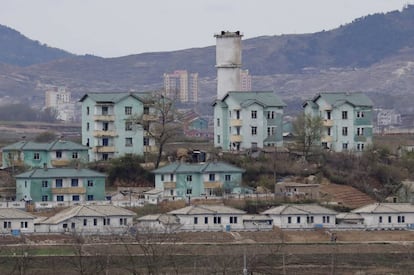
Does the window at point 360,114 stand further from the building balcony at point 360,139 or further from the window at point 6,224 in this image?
the window at point 6,224

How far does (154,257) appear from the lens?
41.3 metres

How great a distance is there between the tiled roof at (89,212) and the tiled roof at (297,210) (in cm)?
427

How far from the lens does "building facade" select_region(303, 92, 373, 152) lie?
6019 centimetres

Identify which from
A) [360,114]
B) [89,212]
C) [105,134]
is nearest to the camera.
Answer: [89,212]

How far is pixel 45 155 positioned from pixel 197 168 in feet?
20.9

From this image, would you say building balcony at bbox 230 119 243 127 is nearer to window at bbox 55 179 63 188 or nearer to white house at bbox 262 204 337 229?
window at bbox 55 179 63 188

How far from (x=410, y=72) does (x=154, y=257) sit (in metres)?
153

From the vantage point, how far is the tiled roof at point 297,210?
161 ft

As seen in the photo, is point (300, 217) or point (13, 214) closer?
point (13, 214)

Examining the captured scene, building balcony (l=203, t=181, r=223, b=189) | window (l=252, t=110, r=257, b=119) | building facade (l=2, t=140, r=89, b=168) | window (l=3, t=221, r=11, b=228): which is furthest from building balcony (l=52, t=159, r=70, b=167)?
window (l=3, t=221, r=11, b=228)

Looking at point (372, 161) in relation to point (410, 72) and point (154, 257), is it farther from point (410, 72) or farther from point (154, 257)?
point (410, 72)

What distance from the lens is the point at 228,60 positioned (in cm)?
6138

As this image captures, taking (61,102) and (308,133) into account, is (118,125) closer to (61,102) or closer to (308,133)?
(308,133)

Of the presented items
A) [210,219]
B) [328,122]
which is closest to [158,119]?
[328,122]
